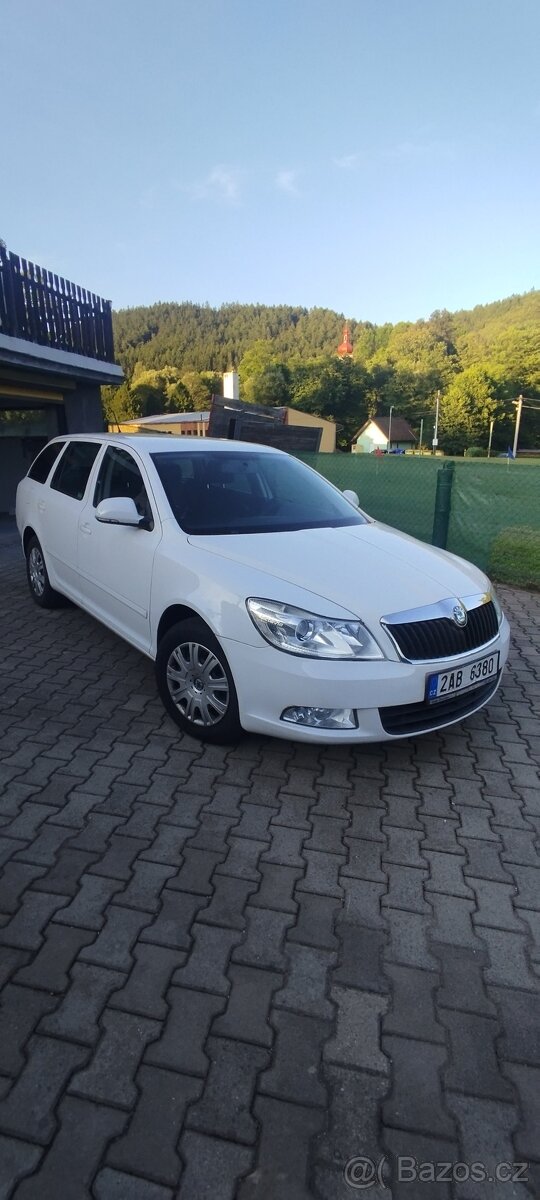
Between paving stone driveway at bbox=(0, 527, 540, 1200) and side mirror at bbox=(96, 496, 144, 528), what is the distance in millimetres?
1203

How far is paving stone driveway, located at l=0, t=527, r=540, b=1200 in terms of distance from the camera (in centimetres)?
154

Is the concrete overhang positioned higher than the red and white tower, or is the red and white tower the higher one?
the red and white tower

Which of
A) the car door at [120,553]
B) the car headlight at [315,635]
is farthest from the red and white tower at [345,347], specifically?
the car headlight at [315,635]

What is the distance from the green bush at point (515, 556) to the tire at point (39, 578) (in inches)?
187

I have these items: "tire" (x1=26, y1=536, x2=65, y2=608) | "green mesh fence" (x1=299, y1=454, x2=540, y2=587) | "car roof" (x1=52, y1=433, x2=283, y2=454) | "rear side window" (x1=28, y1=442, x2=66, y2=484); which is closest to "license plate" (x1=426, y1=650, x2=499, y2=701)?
"car roof" (x1=52, y1=433, x2=283, y2=454)

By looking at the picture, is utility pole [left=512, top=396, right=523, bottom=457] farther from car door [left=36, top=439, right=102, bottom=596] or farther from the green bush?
car door [left=36, top=439, right=102, bottom=596]

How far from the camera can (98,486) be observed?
451 cm

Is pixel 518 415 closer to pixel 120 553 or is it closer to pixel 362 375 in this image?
pixel 362 375

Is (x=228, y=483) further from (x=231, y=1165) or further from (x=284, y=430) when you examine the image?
(x=284, y=430)

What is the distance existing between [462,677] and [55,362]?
7.76m

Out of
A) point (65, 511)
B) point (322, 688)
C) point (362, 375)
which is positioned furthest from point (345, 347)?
point (322, 688)

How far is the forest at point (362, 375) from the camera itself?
261ft

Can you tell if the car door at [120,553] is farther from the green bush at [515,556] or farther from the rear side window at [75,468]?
the green bush at [515,556]

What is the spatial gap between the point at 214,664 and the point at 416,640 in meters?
0.98
